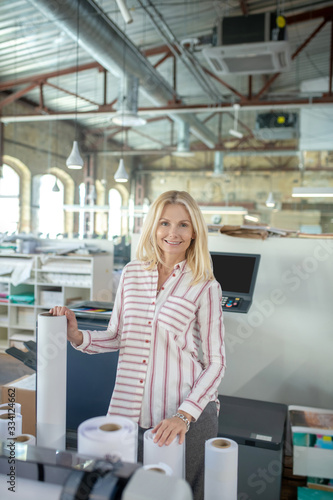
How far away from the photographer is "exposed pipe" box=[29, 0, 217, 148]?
175 inches

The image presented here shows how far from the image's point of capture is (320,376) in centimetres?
283

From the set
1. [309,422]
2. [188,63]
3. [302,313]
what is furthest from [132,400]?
[188,63]

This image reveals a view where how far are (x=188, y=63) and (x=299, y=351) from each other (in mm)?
5897

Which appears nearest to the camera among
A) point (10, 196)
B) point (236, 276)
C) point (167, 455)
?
point (167, 455)

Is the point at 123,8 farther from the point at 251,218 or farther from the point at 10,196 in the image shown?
the point at 251,218

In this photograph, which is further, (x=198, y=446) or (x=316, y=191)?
(x=316, y=191)

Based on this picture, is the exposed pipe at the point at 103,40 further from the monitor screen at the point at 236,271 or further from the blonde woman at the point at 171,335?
the blonde woman at the point at 171,335

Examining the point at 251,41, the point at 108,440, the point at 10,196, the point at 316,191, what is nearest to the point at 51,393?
the point at 108,440

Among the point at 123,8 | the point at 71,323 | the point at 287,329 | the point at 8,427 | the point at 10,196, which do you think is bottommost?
the point at 287,329

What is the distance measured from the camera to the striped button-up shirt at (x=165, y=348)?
153 centimetres

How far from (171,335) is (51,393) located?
0.58m

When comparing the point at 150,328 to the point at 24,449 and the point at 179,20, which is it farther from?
the point at 179,20

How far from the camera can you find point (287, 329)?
9.46 ft

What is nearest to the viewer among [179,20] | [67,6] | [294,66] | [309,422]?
[309,422]
